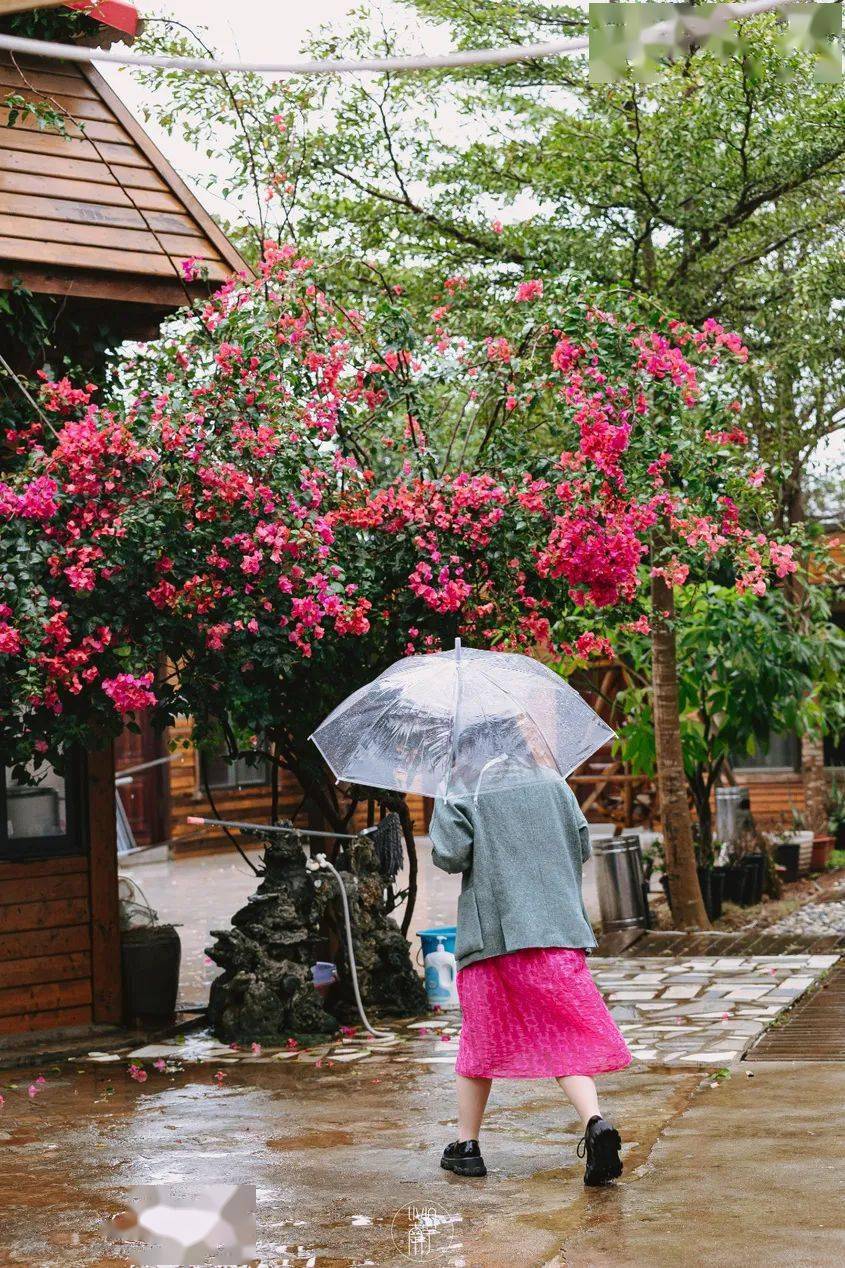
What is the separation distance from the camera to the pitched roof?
880cm

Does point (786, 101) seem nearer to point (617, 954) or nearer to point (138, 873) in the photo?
point (617, 954)

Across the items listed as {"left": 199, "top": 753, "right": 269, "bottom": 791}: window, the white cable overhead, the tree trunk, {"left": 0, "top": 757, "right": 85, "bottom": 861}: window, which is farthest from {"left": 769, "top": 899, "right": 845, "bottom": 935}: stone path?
{"left": 199, "top": 753, "right": 269, "bottom": 791}: window

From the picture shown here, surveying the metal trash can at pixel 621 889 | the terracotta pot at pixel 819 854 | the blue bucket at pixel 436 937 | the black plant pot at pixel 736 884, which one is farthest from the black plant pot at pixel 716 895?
the blue bucket at pixel 436 937

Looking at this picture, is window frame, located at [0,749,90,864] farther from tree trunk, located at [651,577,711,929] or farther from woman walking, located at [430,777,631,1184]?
tree trunk, located at [651,577,711,929]

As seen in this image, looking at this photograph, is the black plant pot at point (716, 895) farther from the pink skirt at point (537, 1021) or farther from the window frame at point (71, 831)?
the pink skirt at point (537, 1021)

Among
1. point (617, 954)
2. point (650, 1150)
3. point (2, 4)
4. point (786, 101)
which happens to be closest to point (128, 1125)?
point (650, 1150)

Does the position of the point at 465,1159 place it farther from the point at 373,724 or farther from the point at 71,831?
the point at 71,831

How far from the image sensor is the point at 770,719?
1353 cm

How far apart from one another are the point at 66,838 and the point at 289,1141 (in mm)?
3615

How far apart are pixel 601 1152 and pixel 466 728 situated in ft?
5.18

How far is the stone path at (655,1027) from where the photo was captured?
8000 mm

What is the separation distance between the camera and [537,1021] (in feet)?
17.6

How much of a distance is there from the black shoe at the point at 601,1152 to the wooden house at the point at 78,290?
4719 millimetres

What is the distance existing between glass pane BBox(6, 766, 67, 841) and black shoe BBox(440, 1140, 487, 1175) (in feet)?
14.2
